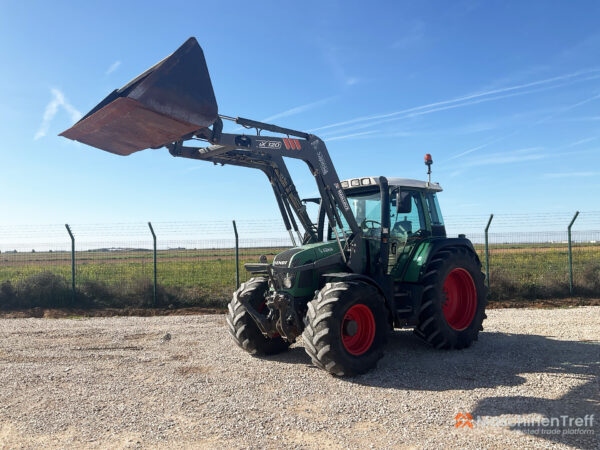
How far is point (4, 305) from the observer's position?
12.6m

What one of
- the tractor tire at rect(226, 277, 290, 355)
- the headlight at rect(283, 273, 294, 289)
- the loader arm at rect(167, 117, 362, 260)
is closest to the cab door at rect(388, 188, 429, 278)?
the loader arm at rect(167, 117, 362, 260)

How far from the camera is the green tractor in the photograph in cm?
508

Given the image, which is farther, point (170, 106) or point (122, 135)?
point (122, 135)

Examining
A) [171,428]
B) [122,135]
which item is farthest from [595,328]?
[122,135]

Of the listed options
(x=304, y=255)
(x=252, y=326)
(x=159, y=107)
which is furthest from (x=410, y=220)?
(x=159, y=107)

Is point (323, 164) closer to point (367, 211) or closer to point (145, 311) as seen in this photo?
point (367, 211)

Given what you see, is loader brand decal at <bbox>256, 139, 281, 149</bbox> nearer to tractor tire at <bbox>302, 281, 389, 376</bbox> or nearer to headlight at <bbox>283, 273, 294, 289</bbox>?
headlight at <bbox>283, 273, 294, 289</bbox>

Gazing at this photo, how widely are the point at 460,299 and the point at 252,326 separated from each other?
3.51 metres

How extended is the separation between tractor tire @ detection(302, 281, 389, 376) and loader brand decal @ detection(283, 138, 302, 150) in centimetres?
188

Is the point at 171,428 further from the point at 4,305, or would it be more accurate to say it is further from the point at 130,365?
the point at 4,305

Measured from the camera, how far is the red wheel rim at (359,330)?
19.8 feet

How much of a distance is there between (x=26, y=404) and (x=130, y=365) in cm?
172

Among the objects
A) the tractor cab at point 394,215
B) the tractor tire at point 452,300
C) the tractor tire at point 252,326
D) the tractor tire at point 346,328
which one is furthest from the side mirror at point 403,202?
the tractor tire at point 252,326

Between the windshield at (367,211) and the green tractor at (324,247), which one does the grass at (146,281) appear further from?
the green tractor at (324,247)
